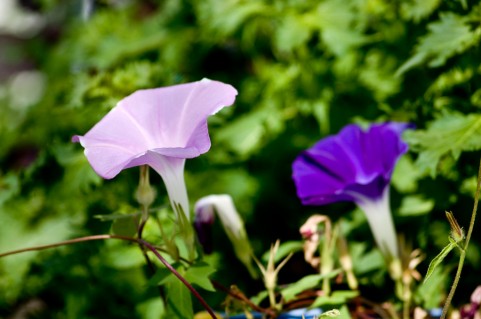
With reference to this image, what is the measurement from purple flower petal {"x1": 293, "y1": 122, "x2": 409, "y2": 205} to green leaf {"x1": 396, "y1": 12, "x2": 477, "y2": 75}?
0.13 meters

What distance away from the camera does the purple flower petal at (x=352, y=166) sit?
3.12ft

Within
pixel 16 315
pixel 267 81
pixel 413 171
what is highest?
pixel 267 81

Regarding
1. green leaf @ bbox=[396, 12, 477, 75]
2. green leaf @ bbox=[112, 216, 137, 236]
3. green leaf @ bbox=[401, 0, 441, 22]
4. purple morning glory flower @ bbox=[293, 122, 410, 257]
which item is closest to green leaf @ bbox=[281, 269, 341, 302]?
purple morning glory flower @ bbox=[293, 122, 410, 257]

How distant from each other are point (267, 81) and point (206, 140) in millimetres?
827

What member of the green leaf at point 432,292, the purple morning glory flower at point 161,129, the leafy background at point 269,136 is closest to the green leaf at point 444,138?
the leafy background at point 269,136

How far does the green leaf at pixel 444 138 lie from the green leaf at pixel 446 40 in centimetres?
9

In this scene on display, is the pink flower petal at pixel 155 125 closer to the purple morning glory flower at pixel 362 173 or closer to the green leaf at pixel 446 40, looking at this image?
the purple morning glory flower at pixel 362 173

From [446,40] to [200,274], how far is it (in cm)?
53

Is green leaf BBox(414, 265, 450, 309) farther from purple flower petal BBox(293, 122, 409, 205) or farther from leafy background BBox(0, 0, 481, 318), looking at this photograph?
purple flower petal BBox(293, 122, 409, 205)

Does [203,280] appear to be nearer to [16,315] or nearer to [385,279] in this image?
[385,279]

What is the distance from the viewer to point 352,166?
3.16 ft

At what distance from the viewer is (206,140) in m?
0.78

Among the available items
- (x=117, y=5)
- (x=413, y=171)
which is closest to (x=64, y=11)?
(x=117, y=5)

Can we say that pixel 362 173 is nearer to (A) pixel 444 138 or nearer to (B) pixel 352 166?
(B) pixel 352 166
